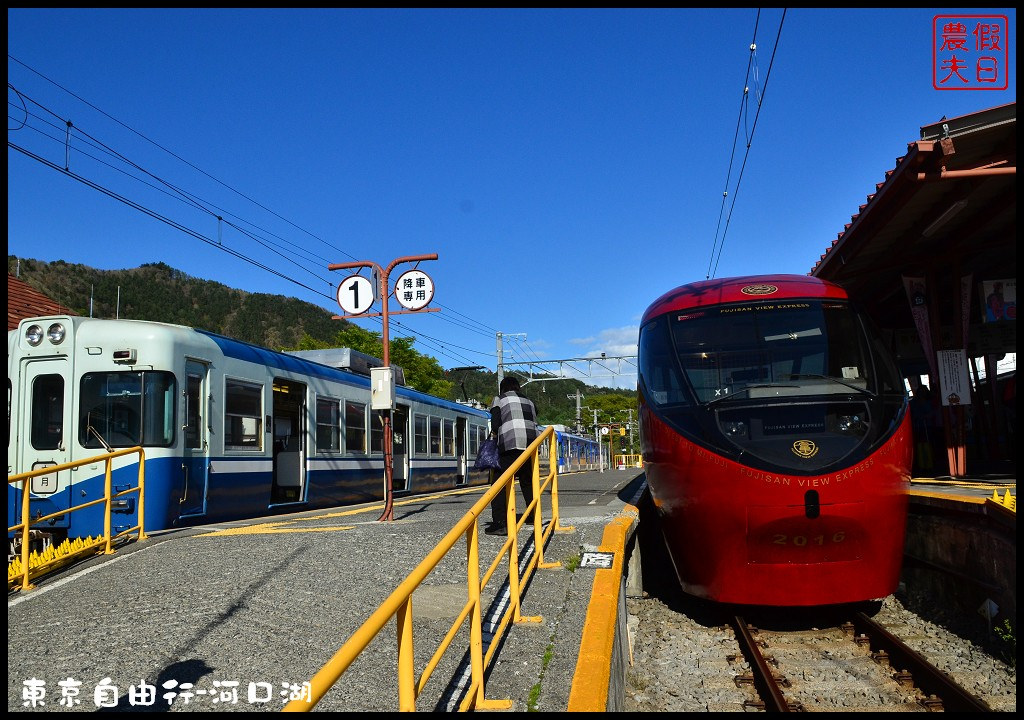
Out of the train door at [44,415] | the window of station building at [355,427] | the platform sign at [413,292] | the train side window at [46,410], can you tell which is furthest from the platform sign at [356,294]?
the train side window at [46,410]

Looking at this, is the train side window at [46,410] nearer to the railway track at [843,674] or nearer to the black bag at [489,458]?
the black bag at [489,458]

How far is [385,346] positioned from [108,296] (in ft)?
327

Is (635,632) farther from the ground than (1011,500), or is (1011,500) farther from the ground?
(1011,500)

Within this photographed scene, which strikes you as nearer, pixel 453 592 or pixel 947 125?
pixel 453 592

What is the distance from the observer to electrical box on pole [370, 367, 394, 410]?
1017cm

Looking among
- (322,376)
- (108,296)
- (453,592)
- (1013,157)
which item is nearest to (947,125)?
(1013,157)

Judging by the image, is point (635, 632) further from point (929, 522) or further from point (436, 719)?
point (436, 719)

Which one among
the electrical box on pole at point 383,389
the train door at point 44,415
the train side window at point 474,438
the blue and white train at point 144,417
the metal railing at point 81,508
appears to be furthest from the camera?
the train side window at point 474,438

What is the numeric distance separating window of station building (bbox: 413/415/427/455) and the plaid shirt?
10875mm

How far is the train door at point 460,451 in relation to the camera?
22.7 meters

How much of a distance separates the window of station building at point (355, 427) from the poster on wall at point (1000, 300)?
10.7 metres

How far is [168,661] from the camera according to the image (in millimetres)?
4418

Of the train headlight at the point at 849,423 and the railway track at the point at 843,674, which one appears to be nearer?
the railway track at the point at 843,674

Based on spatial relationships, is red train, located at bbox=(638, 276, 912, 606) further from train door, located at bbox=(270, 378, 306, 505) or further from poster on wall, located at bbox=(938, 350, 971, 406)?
train door, located at bbox=(270, 378, 306, 505)
